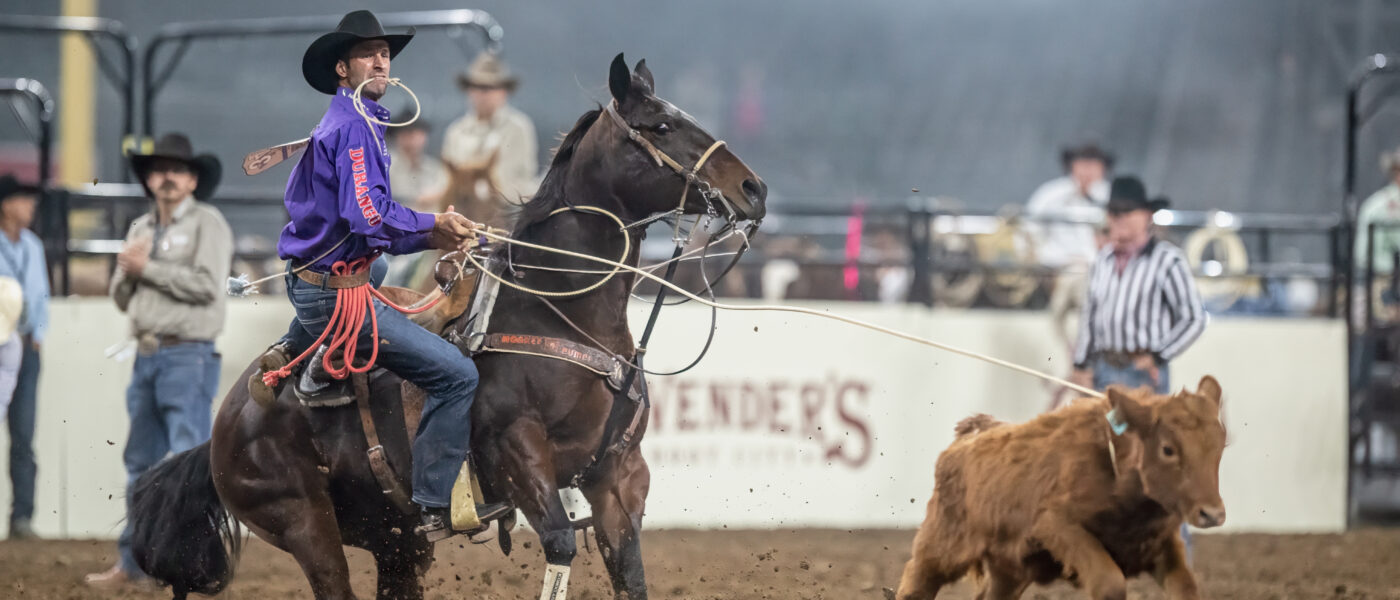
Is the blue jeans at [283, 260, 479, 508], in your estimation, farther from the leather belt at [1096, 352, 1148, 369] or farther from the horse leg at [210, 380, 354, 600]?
the leather belt at [1096, 352, 1148, 369]

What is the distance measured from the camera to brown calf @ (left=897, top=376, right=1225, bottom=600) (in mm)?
3742

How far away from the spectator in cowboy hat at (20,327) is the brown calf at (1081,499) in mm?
4871

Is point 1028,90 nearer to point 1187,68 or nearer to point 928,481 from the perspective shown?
point 1187,68

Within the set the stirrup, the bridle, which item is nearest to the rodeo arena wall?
the bridle

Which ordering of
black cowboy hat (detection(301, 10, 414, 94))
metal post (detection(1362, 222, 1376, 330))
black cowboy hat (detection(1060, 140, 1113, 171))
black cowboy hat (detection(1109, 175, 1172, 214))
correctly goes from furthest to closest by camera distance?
black cowboy hat (detection(1060, 140, 1113, 171))
metal post (detection(1362, 222, 1376, 330))
black cowboy hat (detection(1109, 175, 1172, 214))
black cowboy hat (detection(301, 10, 414, 94))

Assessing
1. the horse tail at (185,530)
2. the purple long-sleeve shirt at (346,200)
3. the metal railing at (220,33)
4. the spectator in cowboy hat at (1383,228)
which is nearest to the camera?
the purple long-sleeve shirt at (346,200)

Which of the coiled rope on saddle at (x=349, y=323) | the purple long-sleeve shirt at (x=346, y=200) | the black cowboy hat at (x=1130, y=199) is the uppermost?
the black cowboy hat at (x=1130, y=199)

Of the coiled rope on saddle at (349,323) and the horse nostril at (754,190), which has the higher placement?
the horse nostril at (754,190)

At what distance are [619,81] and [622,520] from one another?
1308 millimetres

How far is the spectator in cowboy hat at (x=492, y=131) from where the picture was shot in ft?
28.3

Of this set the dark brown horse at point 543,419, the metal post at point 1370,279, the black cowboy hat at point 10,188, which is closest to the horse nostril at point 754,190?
the dark brown horse at point 543,419

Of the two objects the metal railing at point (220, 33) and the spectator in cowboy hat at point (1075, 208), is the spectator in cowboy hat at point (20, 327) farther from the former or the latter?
the spectator in cowboy hat at point (1075, 208)

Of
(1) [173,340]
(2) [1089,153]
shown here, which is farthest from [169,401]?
(2) [1089,153]

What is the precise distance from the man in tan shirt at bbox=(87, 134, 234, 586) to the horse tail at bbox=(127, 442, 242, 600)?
1877 mm
